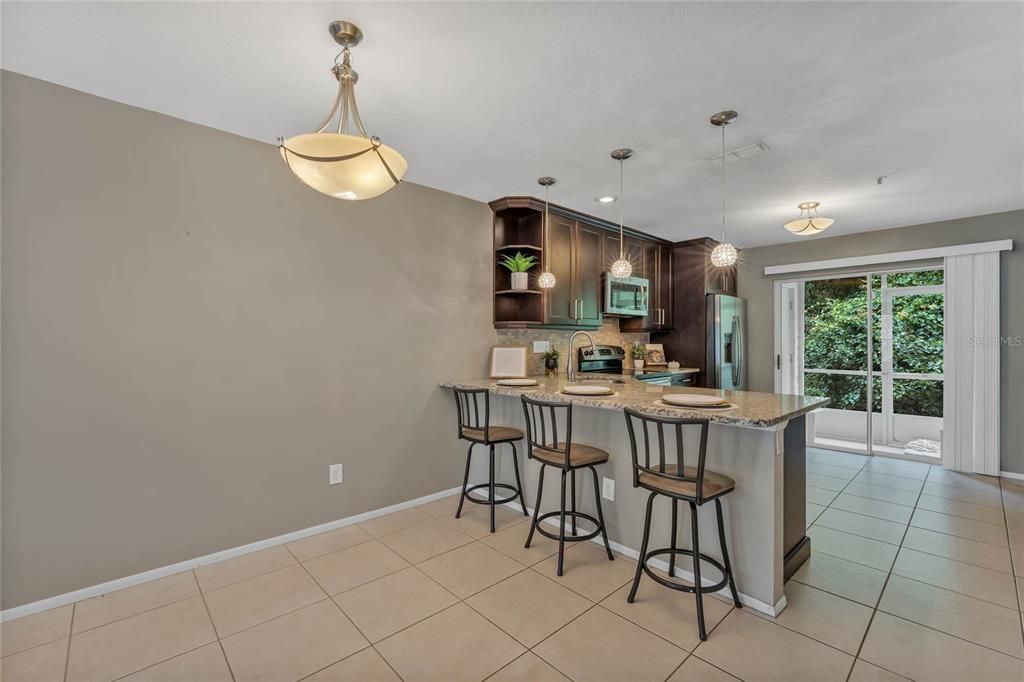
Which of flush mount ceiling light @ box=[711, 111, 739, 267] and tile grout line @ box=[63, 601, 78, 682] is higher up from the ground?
flush mount ceiling light @ box=[711, 111, 739, 267]

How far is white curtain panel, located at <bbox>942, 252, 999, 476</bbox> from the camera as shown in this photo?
4.20 metres

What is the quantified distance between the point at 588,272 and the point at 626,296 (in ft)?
1.98

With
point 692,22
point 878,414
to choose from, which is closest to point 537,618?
point 692,22

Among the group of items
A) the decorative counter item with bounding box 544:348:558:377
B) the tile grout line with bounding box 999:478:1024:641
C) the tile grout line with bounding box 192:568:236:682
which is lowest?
the tile grout line with bounding box 192:568:236:682

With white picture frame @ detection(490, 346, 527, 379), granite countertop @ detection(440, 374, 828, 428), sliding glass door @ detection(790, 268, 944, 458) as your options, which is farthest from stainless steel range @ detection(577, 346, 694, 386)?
sliding glass door @ detection(790, 268, 944, 458)

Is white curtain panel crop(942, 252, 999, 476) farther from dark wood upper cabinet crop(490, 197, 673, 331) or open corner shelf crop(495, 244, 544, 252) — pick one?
open corner shelf crop(495, 244, 544, 252)

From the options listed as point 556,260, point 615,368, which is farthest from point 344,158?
point 615,368

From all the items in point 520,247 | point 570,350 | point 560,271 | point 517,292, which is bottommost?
point 570,350

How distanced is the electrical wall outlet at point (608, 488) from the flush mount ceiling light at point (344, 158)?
82.2 inches

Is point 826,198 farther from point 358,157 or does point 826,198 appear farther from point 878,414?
point 358,157

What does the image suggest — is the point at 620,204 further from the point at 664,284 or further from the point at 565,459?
the point at 565,459

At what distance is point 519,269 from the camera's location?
3.89 m

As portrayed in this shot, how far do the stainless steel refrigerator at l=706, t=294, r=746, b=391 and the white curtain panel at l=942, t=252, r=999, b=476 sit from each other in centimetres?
185

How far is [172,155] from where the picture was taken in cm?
242
